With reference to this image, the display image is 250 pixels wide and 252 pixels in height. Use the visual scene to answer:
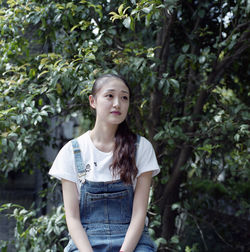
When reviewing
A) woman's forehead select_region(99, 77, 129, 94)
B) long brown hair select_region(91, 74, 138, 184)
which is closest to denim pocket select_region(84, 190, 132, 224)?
long brown hair select_region(91, 74, 138, 184)

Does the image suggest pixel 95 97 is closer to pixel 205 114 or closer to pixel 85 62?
pixel 85 62

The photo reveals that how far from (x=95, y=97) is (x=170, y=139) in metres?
0.68

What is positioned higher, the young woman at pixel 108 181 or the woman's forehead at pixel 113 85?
the woman's forehead at pixel 113 85

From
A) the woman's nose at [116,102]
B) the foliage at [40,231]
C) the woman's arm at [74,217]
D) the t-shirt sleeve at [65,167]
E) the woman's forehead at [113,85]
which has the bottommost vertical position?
the foliage at [40,231]

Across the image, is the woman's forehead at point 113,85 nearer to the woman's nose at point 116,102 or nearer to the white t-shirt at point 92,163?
the woman's nose at point 116,102

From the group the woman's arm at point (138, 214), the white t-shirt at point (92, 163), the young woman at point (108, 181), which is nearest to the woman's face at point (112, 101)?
the young woman at point (108, 181)

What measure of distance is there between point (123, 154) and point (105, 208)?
0.29m

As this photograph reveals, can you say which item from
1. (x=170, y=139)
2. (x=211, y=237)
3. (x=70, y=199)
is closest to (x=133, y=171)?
(x=70, y=199)

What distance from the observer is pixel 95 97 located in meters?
2.05

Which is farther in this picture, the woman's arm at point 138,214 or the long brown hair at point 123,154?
the long brown hair at point 123,154

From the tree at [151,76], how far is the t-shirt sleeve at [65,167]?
411 millimetres

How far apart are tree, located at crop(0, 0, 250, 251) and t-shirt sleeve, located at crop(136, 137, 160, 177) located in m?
0.39

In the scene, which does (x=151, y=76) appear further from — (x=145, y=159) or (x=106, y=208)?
(x=106, y=208)

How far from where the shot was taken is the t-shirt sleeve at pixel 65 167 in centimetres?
192
